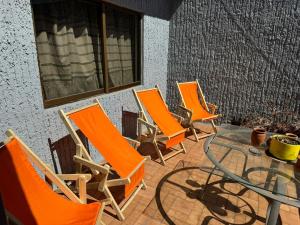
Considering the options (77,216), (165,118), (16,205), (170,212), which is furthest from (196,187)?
(16,205)

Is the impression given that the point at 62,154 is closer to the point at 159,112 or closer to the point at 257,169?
the point at 159,112

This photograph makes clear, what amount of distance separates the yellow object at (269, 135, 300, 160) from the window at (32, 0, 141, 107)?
8.04ft

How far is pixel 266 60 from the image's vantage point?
4.61m

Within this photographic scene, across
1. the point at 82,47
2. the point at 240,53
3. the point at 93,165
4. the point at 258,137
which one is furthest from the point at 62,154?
the point at 240,53

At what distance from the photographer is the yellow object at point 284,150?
2.00 meters

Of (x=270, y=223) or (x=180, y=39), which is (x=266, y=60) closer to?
(x=180, y=39)

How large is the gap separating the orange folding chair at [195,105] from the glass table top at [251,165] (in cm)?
148

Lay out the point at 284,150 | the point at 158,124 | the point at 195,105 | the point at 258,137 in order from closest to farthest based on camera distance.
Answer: the point at 284,150 < the point at 258,137 < the point at 158,124 < the point at 195,105

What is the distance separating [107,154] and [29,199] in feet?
3.07

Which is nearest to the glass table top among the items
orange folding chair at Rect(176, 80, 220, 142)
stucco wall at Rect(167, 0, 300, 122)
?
orange folding chair at Rect(176, 80, 220, 142)

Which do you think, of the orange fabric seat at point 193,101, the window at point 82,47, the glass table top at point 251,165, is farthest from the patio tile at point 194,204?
the window at point 82,47

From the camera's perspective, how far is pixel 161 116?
12.5 ft

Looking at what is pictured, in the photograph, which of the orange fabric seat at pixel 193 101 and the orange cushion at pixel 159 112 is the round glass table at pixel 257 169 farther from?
the orange fabric seat at pixel 193 101

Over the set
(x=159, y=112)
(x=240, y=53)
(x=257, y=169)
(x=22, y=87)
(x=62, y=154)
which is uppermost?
(x=240, y=53)
